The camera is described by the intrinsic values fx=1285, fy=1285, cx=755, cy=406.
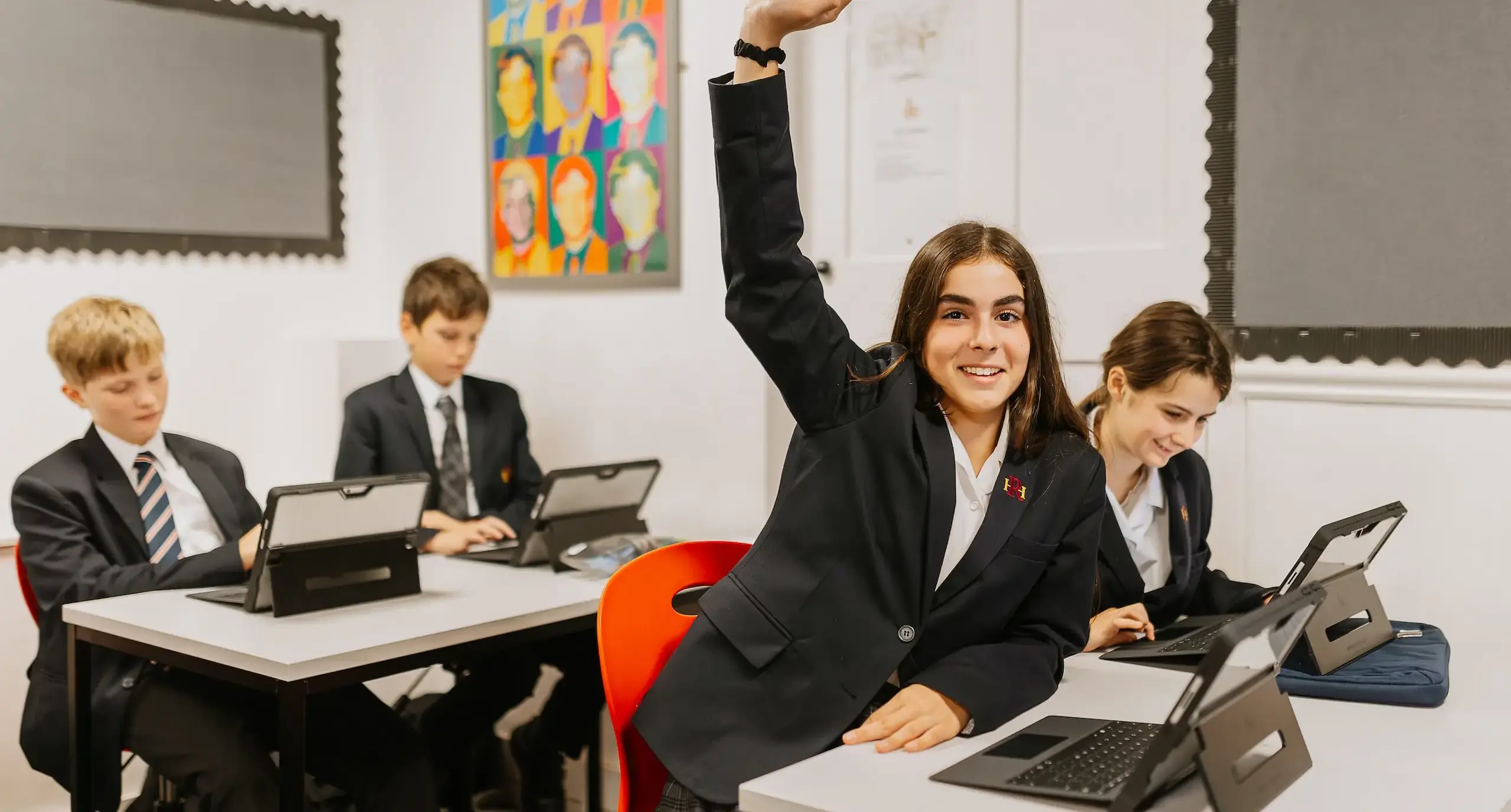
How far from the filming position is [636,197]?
11.5ft

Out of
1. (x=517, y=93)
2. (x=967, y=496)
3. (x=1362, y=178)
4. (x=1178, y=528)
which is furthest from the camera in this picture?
(x=517, y=93)

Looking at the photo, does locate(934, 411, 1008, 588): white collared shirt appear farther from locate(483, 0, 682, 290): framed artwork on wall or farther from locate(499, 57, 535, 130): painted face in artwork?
locate(499, 57, 535, 130): painted face in artwork

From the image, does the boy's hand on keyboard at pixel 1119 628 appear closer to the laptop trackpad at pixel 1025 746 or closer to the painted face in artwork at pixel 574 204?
the laptop trackpad at pixel 1025 746

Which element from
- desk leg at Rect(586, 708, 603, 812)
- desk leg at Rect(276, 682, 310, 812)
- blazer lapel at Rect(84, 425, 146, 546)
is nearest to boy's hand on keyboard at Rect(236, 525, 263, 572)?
blazer lapel at Rect(84, 425, 146, 546)

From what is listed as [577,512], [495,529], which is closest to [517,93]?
[495,529]

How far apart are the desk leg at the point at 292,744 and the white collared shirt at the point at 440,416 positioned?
127cm

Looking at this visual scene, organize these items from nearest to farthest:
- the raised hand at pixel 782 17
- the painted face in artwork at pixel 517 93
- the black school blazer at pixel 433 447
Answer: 1. the raised hand at pixel 782 17
2. the black school blazer at pixel 433 447
3. the painted face in artwork at pixel 517 93

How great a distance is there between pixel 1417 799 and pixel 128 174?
11.0ft

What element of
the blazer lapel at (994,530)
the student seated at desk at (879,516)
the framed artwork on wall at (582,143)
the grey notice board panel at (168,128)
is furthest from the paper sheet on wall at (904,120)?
the grey notice board panel at (168,128)

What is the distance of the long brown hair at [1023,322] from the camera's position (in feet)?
5.75

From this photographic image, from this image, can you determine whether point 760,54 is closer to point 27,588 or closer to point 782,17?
point 782,17

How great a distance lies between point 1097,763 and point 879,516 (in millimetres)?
418

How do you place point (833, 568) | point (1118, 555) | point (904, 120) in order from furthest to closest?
1. point (904, 120)
2. point (1118, 555)
3. point (833, 568)

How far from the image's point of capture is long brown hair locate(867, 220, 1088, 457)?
1754 millimetres
